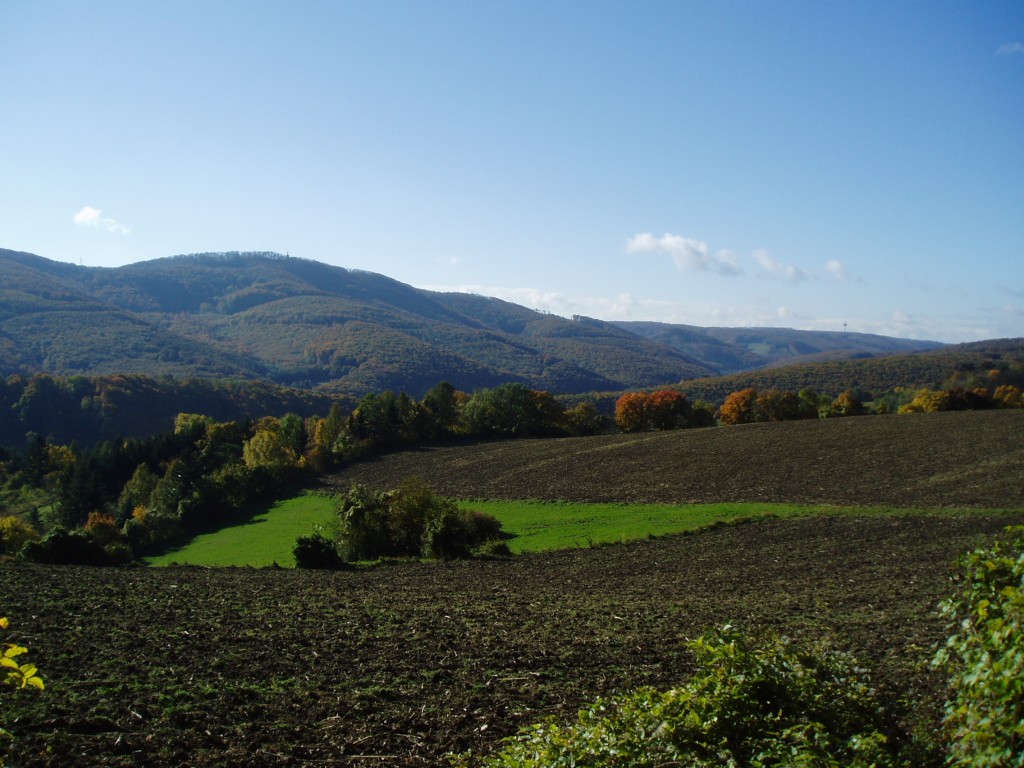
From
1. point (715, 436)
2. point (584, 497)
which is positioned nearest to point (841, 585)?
point (584, 497)

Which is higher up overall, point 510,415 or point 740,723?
point 740,723

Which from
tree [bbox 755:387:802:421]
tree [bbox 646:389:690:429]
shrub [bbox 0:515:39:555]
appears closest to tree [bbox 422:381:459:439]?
tree [bbox 646:389:690:429]

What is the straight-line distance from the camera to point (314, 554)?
35688mm

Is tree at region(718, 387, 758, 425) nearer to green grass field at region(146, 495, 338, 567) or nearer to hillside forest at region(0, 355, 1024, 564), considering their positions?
hillside forest at region(0, 355, 1024, 564)

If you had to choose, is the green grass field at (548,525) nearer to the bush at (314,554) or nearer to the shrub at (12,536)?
the bush at (314,554)

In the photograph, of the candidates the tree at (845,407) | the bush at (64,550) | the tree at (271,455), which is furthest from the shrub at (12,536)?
the tree at (845,407)

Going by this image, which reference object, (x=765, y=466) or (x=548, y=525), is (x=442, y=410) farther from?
(x=548, y=525)

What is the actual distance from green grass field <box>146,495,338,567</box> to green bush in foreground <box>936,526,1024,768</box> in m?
38.0

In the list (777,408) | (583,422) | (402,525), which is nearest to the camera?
(402,525)

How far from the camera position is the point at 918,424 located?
6275 centimetres

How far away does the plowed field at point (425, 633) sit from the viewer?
10.8m

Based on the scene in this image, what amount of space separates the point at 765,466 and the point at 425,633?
1671 inches

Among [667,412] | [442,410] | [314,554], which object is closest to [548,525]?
[314,554]

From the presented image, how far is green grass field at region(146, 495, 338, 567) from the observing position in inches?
1681
